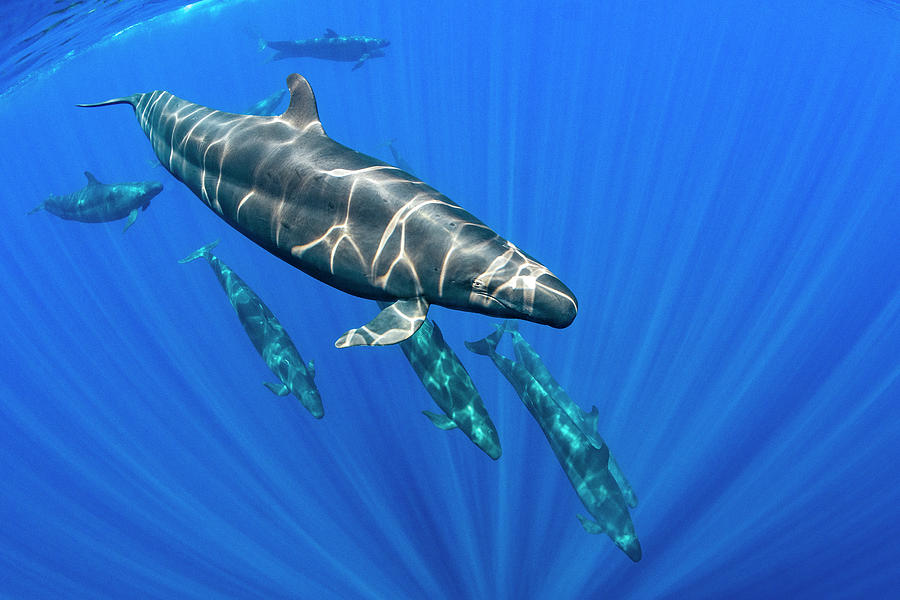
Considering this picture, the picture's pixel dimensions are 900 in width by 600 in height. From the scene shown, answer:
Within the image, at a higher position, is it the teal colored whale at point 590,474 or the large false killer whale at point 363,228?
the large false killer whale at point 363,228

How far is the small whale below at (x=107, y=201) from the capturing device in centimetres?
1030

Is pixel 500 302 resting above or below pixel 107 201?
above

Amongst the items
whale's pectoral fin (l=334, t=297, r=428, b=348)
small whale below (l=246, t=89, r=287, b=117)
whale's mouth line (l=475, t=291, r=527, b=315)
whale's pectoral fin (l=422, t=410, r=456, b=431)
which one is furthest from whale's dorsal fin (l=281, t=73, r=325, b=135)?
small whale below (l=246, t=89, r=287, b=117)

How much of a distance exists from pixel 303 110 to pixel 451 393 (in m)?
3.94

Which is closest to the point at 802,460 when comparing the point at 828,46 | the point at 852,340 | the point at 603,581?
the point at 603,581

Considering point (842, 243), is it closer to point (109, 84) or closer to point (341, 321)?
point (341, 321)

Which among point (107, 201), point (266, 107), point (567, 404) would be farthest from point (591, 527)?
point (266, 107)

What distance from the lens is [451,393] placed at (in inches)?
242

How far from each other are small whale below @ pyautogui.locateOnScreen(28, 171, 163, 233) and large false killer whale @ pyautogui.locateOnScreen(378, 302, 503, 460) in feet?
26.1

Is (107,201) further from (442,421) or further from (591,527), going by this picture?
(591,527)

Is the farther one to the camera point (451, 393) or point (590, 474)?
point (590, 474)

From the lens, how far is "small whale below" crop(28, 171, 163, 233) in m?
10.3

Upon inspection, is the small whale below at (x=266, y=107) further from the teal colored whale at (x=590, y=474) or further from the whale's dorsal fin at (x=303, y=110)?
the teal colored whale at (x=590, y=474)

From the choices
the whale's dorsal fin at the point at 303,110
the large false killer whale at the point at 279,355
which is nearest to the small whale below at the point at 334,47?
the large false killer whale at the point at 279,355
